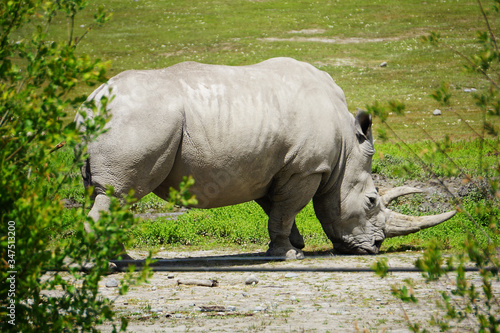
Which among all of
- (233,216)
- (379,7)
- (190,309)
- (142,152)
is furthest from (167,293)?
(379,7)

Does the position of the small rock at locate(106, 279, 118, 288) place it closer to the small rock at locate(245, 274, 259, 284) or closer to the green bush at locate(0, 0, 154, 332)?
the small rock at locate(245, 274, 259, 284)

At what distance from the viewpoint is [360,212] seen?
27.7 feet

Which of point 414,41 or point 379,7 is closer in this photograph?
point 414,41

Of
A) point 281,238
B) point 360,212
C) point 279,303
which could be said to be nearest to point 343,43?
point 360,212

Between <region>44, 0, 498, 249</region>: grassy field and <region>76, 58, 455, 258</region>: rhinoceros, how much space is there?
16.9 ft

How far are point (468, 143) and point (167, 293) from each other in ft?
35.3

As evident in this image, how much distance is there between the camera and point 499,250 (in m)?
4.50

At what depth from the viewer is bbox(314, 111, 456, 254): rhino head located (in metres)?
8.42

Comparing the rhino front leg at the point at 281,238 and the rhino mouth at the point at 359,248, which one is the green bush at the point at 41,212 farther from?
the rhino mouth at the point at 359,248

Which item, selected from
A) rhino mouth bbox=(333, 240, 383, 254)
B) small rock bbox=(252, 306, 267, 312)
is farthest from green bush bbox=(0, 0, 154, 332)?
rhino mouth bbox=(333, 240, 383, 254)

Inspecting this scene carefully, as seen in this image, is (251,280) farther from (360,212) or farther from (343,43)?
(343,43)

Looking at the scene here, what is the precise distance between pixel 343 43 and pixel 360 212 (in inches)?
877

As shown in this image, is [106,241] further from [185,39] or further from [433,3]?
[433,3]

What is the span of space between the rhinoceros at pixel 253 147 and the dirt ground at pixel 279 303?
80 cm
